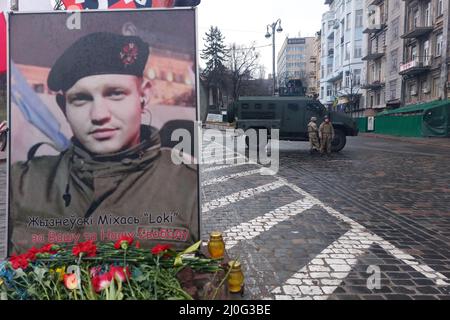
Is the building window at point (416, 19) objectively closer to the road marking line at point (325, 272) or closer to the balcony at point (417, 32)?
the balcony at point (417, 32)

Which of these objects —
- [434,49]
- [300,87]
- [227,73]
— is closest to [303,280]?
[300,87]

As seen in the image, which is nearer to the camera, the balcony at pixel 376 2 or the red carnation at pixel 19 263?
the red carnation at pixel 19 263

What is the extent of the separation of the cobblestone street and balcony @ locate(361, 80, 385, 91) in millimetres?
38321

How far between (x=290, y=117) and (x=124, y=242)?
46.1ft

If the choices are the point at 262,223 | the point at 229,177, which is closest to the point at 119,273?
the point at 262,223

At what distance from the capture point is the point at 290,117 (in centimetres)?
1639

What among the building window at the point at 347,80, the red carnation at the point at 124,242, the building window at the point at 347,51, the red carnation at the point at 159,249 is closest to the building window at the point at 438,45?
the building window at the point at 347,80

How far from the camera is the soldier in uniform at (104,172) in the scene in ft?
10.5

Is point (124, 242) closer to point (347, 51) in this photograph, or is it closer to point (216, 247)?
point (216, 247)

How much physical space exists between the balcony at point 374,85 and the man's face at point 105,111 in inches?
1813

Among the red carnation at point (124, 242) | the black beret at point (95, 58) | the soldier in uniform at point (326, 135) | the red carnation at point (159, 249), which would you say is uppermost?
the black beret at point (95, 58)

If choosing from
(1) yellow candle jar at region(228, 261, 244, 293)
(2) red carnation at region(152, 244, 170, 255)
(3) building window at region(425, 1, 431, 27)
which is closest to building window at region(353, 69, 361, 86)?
(3) building window at region(425, 1, 431, 27)

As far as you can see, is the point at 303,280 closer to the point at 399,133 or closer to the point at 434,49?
the point at 399,133

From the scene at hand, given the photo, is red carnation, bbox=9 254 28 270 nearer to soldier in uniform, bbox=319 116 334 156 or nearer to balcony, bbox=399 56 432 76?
soldier in uniform, bbox=319 116 334 156
